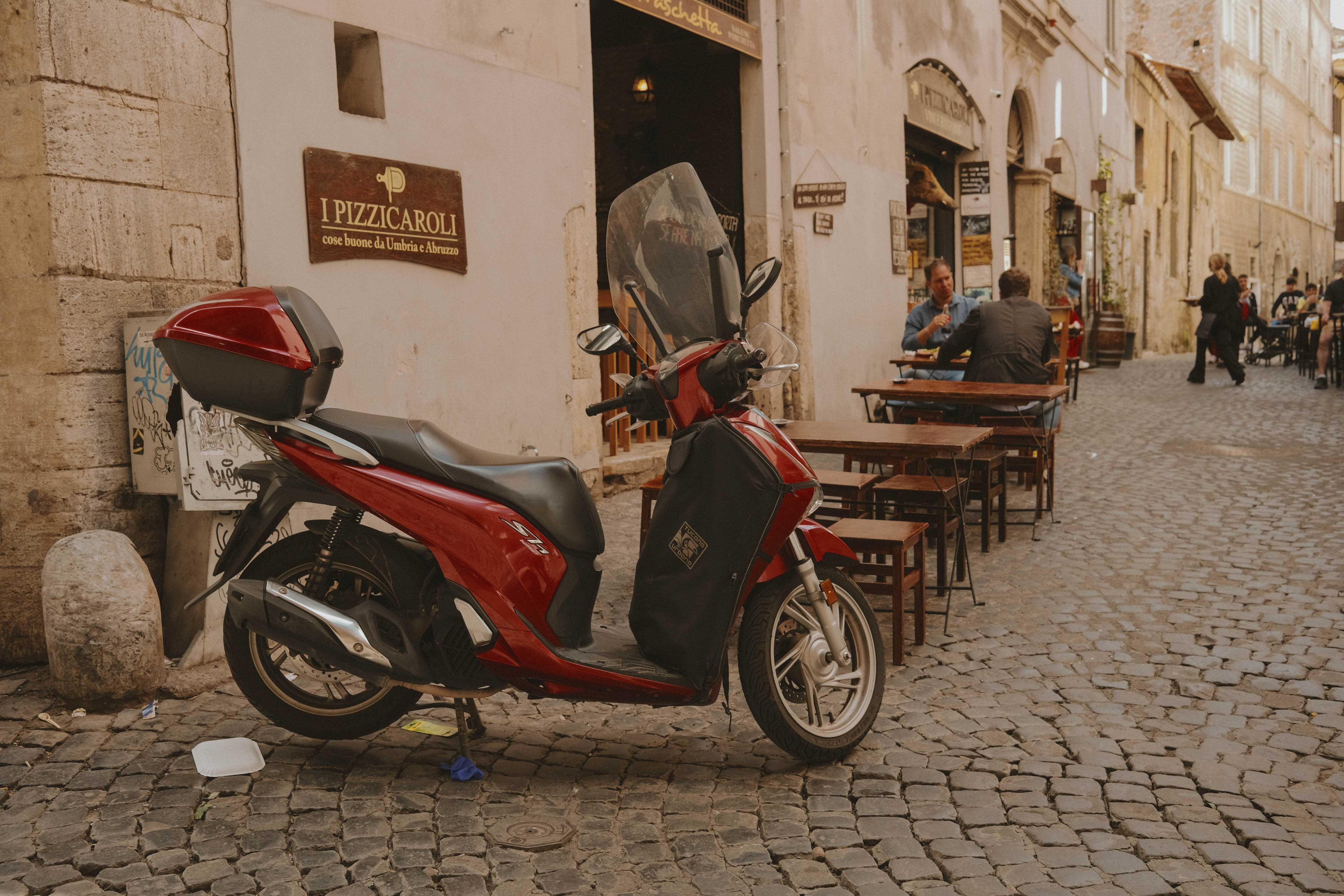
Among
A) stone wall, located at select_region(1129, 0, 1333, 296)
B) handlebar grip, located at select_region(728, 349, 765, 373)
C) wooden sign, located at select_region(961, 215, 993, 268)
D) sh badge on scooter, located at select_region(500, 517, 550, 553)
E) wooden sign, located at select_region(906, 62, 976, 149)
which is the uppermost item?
stone wall, located at select_region(1129, 0, 1333, 296)

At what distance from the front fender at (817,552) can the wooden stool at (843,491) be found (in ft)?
4.58

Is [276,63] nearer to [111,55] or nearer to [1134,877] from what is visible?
[111,55]

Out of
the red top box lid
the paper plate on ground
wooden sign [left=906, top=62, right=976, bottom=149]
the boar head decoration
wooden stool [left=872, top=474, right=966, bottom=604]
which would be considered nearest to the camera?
the red top box lid

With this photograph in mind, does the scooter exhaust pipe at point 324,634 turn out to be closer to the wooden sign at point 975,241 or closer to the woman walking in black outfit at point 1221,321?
the wooden sign at point 975,241

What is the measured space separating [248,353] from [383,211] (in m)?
3.05

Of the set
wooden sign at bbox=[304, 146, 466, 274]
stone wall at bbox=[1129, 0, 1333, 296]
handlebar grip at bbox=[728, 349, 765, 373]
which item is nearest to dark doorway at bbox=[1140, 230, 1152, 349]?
stone wall at bbox=[1129, 0, 1333, 296]

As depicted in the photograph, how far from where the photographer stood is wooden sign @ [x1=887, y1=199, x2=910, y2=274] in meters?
13.7

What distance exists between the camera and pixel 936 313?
376 inches

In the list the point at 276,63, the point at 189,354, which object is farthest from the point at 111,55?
the point at 189,354

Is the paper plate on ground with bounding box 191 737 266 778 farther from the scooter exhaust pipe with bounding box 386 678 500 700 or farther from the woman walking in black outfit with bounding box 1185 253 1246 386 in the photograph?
the woman walking in black outfit with bounding box 1185 253 1246 386

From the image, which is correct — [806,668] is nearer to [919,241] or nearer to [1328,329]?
[919,241]

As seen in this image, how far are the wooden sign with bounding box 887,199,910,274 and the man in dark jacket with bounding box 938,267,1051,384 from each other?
590 cm

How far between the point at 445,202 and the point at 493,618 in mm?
3807

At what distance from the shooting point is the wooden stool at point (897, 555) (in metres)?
4.56
